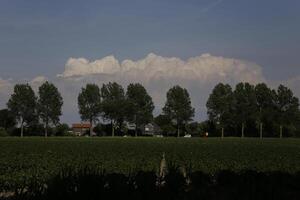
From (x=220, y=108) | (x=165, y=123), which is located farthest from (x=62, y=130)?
(x=220, y=108)

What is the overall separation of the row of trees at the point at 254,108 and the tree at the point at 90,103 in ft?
93.7

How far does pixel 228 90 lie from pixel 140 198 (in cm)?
13570

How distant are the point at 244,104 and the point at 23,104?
5244 cm

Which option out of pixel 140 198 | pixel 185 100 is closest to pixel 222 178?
pixel 140 198

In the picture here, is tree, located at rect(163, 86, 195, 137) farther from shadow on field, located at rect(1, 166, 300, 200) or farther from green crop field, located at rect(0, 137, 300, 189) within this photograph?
shadow on field, located at rect(1, 166, 300, 200)

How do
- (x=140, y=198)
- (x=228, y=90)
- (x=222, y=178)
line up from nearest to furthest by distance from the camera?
(x=140, y=198)
(x=222, y=178)
(x=228, y=90)

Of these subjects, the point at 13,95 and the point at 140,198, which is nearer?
the point at 140,198

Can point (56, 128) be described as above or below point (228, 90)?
below

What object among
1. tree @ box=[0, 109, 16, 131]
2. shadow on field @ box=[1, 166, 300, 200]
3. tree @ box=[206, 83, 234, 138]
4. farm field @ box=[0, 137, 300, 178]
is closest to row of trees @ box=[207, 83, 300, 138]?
tree @ box=[206, 83, 234, 138]

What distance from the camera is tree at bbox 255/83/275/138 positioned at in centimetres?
13238

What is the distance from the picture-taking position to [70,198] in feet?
18.5

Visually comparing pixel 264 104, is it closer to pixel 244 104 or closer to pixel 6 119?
pixel 244 104

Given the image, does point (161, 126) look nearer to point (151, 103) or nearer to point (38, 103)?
point (151, 103)

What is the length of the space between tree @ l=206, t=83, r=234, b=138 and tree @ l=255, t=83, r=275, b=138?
21.2 ft
